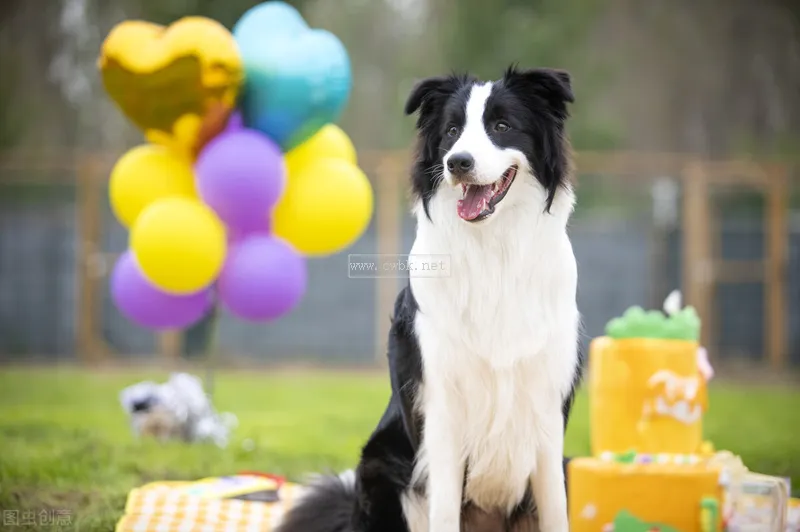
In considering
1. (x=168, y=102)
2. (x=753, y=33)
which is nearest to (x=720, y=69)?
(x=753, y=33)

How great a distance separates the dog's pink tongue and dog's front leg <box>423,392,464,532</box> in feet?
1.70

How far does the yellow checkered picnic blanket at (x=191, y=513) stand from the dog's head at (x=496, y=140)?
1.35m

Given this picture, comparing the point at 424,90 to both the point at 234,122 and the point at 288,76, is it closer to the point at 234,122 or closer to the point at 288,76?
the point at 288,76

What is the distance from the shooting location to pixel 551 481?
2504 mm

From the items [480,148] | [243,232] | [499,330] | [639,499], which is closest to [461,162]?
[480,148]

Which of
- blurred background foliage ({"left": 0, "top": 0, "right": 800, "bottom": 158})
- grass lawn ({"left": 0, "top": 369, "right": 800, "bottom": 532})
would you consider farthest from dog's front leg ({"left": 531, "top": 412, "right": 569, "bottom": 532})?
blurred background foliage ({"left": 0, "top": 0, "right": 800, "bottom": 158})

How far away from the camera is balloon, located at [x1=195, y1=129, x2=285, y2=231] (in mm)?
4137

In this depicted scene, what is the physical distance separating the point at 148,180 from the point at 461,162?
2.52 metres

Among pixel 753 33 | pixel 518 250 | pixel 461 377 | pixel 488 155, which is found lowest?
pixel 461 377

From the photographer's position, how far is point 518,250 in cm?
244

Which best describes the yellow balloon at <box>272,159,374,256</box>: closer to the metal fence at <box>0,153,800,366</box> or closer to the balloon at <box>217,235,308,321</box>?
the balloon at <box>217,235,308,321</box>

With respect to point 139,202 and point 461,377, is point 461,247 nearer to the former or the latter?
point 461,377

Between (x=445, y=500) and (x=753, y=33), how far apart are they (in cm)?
921

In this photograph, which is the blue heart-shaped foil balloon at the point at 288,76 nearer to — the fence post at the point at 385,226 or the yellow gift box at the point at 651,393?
the yellow gift box at the point at 651,393
